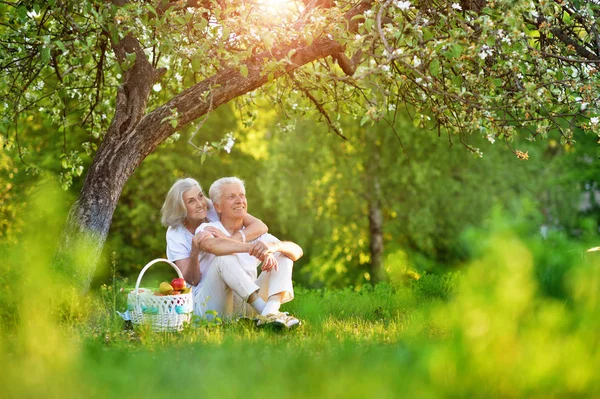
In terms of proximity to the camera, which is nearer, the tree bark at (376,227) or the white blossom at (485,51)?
the white blossom at (485,51)

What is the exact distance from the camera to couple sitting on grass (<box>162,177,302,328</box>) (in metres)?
5.72

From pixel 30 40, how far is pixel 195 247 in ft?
10.0

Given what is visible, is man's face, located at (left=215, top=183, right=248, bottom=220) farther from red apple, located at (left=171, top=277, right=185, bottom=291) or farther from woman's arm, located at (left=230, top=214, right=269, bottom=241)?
red apple, located at (left=171, top=277, right=185, bottom=291)

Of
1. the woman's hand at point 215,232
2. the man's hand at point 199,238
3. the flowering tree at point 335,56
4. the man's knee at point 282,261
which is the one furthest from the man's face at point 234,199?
the flowering tree at point 335,56

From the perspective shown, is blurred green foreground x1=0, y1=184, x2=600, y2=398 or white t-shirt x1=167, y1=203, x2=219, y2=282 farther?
white t-shirt x1=167, y1=203, x2=219, y2=282

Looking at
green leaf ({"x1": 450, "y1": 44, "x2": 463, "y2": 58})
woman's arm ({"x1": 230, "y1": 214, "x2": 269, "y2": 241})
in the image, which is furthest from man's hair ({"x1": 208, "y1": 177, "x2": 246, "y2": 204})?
green leaf ({"x1": 450, "y1": 44, "x2": 463, "y2": 58})

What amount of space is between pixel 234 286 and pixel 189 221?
0.85m

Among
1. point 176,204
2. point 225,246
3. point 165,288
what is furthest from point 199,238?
point 165,288

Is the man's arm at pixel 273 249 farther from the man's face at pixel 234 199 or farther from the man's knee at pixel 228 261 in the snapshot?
the man's face at pixel 234 199

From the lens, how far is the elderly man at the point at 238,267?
5.67 m

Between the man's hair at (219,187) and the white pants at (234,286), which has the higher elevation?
the man's hair at (219,187)

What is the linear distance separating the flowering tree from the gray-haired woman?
525mm

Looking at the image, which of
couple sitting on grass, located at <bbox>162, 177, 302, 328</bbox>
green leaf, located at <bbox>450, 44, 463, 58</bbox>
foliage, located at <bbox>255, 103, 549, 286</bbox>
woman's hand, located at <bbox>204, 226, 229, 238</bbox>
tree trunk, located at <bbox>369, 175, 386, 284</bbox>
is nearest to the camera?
green leaf, located at <bbox>450, 44, 463, 58</bbox>

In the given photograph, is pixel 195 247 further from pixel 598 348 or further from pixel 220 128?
pixel 220 128
